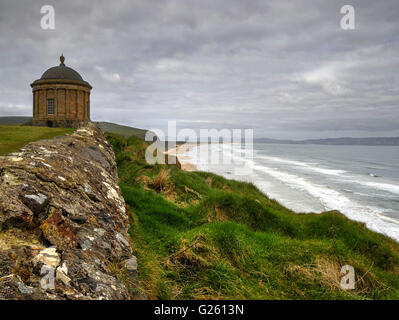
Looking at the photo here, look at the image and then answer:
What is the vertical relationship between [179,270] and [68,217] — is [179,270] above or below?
below

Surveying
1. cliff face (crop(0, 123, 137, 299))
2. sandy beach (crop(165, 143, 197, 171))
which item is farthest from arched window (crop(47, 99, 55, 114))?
cliff face (crop(0, 123, 137, 299))

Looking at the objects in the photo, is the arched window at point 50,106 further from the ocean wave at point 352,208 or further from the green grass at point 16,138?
the ocean wave at point 352,208

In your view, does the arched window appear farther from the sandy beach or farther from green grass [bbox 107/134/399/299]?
green grass [bbox 107/134/399/299]

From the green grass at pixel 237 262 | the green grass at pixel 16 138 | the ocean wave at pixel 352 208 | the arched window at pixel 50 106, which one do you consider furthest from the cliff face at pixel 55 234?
the arched window at pixel 50 106

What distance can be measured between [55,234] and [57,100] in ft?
122

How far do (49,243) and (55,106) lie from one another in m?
37.2

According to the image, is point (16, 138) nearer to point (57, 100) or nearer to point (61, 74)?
point (57, 100)

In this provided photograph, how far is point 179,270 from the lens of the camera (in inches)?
153

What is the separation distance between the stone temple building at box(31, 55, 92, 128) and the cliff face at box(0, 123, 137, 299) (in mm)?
33642
